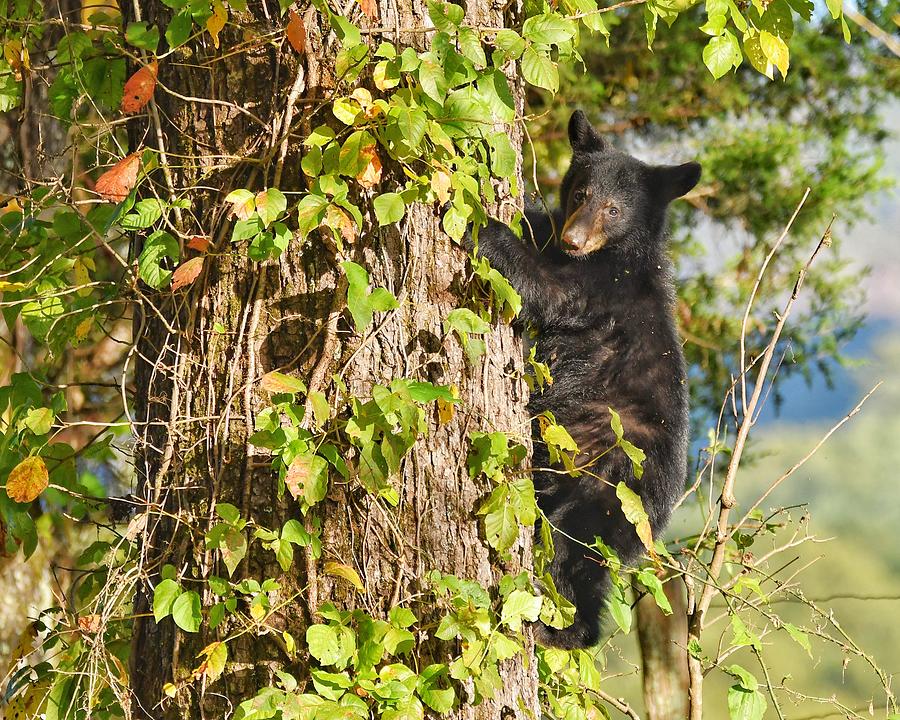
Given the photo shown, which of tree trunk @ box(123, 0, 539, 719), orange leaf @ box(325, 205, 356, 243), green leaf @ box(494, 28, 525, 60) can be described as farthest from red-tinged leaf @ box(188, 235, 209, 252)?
green leaf @ box(494, 28, 525, 60)

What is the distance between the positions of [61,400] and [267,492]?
60cm

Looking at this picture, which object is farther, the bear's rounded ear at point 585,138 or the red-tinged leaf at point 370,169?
the bear's rounded ear at point 585,138

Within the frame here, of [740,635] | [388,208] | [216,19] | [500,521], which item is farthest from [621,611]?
[216,19]

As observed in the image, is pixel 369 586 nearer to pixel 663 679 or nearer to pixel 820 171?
pixel 663 679

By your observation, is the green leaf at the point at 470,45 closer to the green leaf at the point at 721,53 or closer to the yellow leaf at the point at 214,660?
the green leaf at the point at 721,53

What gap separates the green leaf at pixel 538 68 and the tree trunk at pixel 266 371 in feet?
0.93

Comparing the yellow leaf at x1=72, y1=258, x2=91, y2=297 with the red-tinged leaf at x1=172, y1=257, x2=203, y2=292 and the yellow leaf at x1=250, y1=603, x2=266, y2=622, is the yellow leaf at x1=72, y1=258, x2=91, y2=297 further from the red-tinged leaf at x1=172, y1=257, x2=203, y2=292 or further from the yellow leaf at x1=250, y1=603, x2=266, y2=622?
the yellow leaf at x1=250, y1=603, x2=266, y2=622

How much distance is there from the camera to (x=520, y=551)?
2.20 m

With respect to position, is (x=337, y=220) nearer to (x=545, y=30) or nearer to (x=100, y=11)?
(x=545, y=30)

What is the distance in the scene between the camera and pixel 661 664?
5.36 metres

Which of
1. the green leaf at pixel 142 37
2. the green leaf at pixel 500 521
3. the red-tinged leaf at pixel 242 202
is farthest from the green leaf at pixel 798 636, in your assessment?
the green leaf at pixel 142 37

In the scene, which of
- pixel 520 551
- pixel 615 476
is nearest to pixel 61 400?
pixel 520 551

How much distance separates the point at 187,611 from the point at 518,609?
66 cm

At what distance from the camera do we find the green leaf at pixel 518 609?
2.04 m
